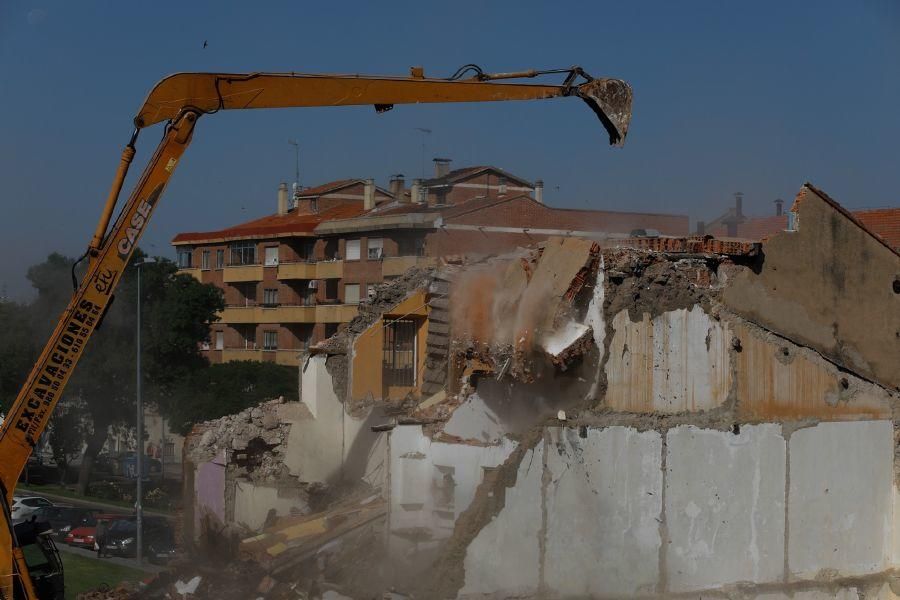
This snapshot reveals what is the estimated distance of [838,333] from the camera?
54.2 feet

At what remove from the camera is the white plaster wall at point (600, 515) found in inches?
555

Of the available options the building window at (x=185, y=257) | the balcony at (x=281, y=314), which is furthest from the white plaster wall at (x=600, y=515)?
the building window at (x=185, y=257)

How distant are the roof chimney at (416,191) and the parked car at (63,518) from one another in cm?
1705

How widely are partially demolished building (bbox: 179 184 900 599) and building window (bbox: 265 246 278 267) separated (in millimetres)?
33166

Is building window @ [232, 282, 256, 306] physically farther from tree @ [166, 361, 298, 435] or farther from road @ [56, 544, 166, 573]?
road @ [56, 544, 166, 573]

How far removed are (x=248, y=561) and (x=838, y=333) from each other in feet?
31.7

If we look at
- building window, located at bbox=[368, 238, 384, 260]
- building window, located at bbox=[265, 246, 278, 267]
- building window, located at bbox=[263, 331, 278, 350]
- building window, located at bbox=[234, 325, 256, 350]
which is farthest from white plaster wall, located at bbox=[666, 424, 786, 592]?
building window, located at bbox=[234, 325, 256, 350]

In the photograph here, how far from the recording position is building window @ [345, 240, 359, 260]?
140 feet

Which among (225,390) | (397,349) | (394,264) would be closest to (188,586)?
(397,349)

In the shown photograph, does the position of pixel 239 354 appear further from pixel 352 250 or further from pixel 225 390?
pixel 352 250

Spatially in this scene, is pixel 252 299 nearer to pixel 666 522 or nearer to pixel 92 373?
pixel 92 373

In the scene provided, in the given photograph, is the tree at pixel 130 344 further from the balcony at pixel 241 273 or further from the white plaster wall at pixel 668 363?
the white plaster wall at pixel 668 363

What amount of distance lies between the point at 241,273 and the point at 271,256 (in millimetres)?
2256

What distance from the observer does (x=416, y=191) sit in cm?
4316
